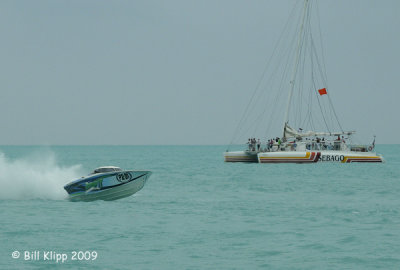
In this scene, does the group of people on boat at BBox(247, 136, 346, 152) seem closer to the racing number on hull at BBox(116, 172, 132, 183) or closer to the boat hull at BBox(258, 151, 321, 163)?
the boat hull at BBox(258, 151, 321, 163)

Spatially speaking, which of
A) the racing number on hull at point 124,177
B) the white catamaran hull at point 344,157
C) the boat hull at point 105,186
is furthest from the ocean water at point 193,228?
the white catamaran hull at point 344,157

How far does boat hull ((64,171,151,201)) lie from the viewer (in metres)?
28.8

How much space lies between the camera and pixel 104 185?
28.9 m

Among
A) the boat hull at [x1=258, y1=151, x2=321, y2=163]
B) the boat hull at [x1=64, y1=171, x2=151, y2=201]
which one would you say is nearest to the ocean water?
the boat hull at [x1=64, y1=171, x2=151, y2=201]

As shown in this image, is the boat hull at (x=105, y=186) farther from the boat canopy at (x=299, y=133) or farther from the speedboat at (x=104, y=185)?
the boat canopy at (x=299, y=133)

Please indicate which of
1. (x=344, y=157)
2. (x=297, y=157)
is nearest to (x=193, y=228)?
(x=297, y=157)

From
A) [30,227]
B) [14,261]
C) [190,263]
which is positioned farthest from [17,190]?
[190,263]

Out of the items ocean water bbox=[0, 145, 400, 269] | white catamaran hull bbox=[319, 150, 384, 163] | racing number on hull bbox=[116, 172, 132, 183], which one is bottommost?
ocean water bbox=[0, 145, 400, 269]

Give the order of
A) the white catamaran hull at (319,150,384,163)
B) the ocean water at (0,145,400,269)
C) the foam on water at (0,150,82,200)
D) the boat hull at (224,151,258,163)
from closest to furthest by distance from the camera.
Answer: the ocean water at (0,145,400,269) < the foam on water at (0,150,82,200) < the white catamaran hull at (319,150,384,163) < the boat hull at (224,151,258,163)

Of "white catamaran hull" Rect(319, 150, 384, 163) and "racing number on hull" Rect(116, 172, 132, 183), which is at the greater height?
"racing number on hull" Rect(116, 172, 132, 183)

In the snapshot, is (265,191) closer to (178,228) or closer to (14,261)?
(178,228)

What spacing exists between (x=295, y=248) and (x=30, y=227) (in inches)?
409

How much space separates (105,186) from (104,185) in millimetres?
77

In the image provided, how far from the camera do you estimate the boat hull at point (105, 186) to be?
28.8 meters
